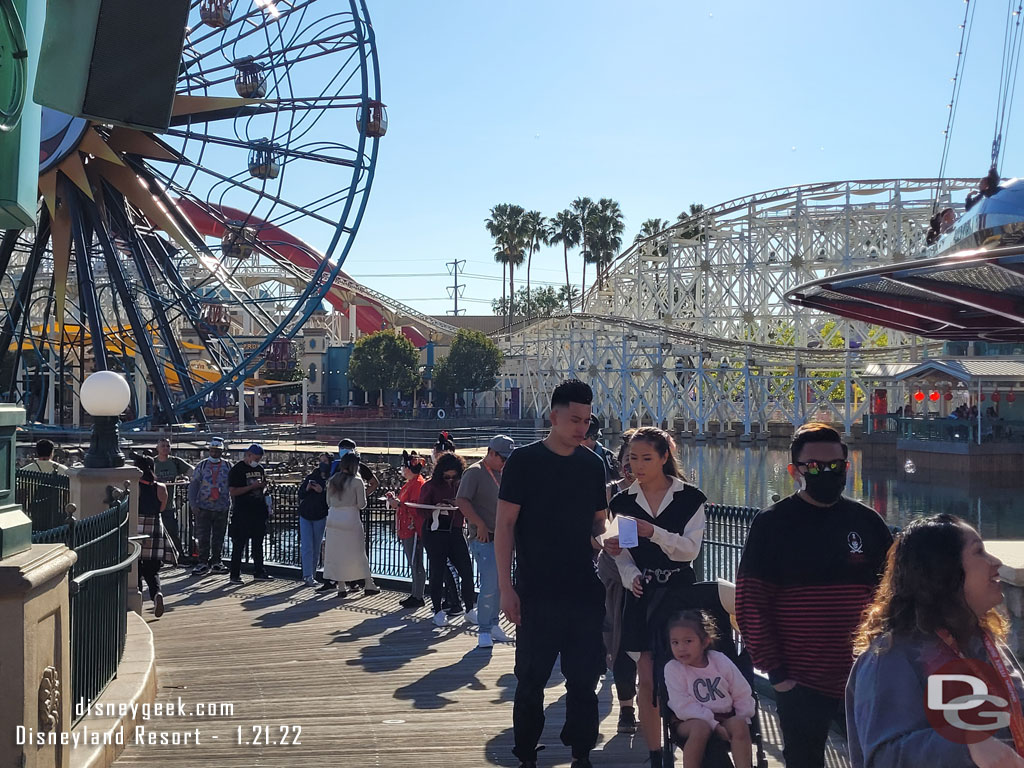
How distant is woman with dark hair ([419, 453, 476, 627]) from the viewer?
8766 mm

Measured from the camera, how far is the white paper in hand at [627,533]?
187 inches

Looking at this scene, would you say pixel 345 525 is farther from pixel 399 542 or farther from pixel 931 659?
pixel 931 659

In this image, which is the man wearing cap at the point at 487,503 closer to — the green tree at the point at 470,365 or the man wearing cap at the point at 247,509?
the man wearing cap at the point at 247,509

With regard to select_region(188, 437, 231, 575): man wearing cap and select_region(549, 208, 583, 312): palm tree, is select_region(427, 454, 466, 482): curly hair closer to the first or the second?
select_region(188, 437, 231, 575): man wearing cap

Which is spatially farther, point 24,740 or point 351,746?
point 351,746

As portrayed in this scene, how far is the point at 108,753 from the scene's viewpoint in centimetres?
503

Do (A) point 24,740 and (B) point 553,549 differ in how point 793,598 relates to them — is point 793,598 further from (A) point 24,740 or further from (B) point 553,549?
(A) point 24,740

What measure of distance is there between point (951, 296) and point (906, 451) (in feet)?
109

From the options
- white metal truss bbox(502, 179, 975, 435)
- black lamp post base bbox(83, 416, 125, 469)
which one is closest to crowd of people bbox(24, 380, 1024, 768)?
black lamp post base bbox(83, 416, 125, 469)

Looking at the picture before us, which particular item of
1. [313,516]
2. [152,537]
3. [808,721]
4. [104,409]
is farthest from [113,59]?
[313,516]

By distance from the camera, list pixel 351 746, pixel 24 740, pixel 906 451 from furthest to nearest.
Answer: pixel 906 451 < pixel 351 746 < pixel 24 740

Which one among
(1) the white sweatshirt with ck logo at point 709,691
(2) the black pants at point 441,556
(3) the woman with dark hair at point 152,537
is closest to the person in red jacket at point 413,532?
(2) the black pants at point 441,556

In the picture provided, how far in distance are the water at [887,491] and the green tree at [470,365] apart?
79.4 feet

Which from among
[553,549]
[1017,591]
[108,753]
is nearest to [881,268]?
[1017,591]
